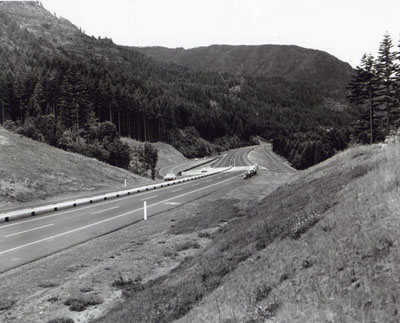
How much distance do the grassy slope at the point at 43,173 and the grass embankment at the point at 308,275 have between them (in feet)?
81.1

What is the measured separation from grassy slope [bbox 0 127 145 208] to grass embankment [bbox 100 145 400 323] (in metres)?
24.7

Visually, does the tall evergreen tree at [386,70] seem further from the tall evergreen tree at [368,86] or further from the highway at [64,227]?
the highway at [64,227]

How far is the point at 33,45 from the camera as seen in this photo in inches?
Result: 7544

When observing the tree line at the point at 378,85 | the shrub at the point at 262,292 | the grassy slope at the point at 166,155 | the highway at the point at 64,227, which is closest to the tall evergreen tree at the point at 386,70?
the tree line at the point at 378,85

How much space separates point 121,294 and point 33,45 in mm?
216302

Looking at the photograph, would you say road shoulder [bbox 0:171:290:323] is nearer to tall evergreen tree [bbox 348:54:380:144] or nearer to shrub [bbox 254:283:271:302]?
shrub [bbox 254:283:271:302]

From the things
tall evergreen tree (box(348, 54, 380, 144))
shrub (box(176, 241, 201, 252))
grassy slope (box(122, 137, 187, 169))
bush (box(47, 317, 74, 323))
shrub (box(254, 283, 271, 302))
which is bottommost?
grassy slope (box(122, 137, 187, 169))

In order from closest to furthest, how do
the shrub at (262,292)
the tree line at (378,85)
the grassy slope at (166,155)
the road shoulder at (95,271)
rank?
the shrub at (262,292), the road shoulder at (95,271), the tree line at (378,85), the grassy slope at (166,155)

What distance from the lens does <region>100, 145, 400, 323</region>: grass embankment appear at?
4520 mm

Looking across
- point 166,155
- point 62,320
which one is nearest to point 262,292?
point 62,320

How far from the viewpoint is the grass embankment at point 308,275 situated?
452 cm

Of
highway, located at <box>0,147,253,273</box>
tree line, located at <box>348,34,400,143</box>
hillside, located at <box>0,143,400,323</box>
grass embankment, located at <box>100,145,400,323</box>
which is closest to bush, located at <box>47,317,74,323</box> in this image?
hillside, located at <box>0,143,400,323</box>

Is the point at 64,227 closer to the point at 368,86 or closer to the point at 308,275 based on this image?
the point at 308,275

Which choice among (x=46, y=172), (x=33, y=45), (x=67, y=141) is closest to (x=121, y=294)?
(x=46, y=172)
